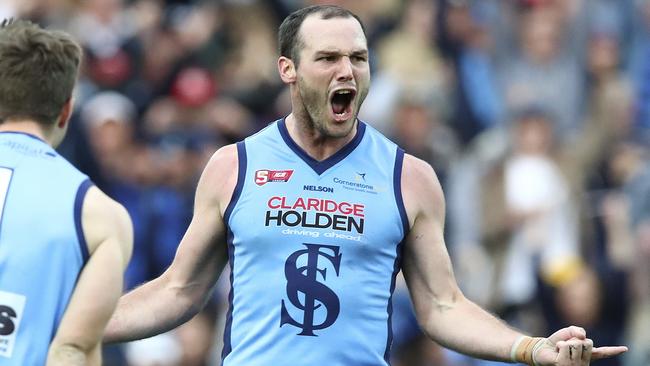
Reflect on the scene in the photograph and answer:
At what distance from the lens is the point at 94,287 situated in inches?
251

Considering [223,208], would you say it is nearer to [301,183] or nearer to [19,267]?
[301,183]

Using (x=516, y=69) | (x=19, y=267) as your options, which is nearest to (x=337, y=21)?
(x=19, y=267)

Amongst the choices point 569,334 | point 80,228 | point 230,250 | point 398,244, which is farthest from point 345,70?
point 80,228

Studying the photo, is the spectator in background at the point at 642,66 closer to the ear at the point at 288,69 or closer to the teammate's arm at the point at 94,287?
the ear at the point at 288,69

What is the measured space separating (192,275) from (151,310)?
25 centimetres

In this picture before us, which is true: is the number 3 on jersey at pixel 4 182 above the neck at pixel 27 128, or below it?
below

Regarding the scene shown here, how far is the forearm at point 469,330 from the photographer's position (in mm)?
7469

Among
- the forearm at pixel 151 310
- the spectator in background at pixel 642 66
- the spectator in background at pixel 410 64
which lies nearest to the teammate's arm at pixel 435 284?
the forearm at pixel 151 310

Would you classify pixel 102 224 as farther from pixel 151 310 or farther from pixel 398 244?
pixel 398 244

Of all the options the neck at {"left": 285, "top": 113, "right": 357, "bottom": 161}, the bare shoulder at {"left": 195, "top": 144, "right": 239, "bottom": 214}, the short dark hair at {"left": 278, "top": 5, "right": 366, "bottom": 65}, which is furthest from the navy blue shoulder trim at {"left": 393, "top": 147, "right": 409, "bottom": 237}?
the bare shoulder at {"left": 195, "top": 144, "right": 239, "bottom": 214}

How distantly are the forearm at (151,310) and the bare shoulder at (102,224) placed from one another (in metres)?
1.26

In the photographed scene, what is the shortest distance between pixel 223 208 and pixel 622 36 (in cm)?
921

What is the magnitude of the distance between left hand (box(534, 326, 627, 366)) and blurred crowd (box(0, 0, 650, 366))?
601cm

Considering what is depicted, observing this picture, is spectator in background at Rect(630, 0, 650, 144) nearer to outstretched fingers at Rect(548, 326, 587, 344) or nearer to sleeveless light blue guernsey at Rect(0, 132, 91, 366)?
outstretched fingers at Rect(548, 326, 587, 344)
